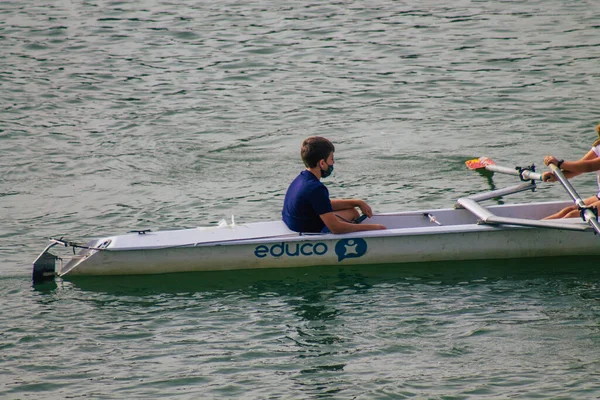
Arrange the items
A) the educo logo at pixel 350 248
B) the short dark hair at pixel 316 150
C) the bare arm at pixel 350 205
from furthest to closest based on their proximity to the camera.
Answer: the bare arm at pixel 350 205, the educo logo at pixel 350 248, the short dark hair at pixel 316 150

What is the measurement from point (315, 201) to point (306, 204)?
0.13m

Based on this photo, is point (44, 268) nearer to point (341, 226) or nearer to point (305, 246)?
point (305, 246)

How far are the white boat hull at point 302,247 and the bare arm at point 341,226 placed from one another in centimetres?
7

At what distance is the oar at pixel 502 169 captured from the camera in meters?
10.9

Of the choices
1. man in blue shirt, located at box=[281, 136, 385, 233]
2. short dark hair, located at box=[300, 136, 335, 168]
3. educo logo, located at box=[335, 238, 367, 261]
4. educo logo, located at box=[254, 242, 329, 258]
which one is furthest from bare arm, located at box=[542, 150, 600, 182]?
educo logo, located at box=[254, 242, 329, 258]

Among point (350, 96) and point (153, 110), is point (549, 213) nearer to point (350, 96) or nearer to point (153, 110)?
point (350, 96)

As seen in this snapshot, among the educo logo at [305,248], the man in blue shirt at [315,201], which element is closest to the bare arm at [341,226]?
the man in blue shirt at [315,201]

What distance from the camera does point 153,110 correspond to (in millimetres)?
17062

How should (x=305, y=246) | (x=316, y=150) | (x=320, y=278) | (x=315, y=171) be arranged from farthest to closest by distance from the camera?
(x=320, y=278), (x=305, y=246), (x=315, y=171), (x=316, y=150)

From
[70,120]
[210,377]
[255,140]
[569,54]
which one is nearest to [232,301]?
[210,377]

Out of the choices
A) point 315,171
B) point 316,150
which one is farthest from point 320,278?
point 316,150

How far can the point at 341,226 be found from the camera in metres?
9.91

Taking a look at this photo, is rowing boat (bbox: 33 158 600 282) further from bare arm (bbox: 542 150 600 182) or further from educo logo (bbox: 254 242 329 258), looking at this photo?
bare arm (bbox: 542 150 600 182)

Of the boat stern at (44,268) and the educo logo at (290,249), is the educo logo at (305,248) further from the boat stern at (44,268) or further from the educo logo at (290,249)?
the boat stern at (44,268)
